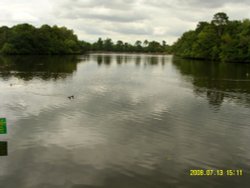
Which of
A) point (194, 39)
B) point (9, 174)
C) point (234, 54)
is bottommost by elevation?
point (9, 174)

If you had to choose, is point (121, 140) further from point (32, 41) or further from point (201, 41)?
point (32, 41)

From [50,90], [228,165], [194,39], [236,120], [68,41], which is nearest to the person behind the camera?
[228,165]

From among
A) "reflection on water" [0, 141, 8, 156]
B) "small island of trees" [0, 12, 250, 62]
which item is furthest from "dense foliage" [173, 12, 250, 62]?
"reflection on water" [0, 141, 8, 156]

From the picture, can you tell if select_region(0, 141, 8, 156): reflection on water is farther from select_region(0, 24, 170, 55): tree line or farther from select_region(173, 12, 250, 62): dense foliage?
select_region(0, 24, 170, 55): tree line

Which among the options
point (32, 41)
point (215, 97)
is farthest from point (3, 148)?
point (32, 41)

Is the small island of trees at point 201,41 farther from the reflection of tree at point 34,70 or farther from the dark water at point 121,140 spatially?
the dark water at point 121,140

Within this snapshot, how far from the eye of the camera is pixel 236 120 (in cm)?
2983

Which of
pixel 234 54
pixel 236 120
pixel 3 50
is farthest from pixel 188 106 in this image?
pixel 3 50

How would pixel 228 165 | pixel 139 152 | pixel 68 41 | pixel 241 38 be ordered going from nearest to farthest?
pixel 228 165, pixel 139 152, pixel 241 38, pixel 68 41

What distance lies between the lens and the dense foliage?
12094 centimetres

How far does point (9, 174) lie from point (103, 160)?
6.20 metres

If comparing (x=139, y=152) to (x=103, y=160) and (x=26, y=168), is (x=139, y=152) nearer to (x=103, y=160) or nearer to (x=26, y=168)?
(x=103, y=160)

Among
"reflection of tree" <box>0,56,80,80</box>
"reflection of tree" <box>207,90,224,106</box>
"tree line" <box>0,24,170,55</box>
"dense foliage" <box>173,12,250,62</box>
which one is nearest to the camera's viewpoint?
"reflection of tree" <box>207,90,224,106</box>
